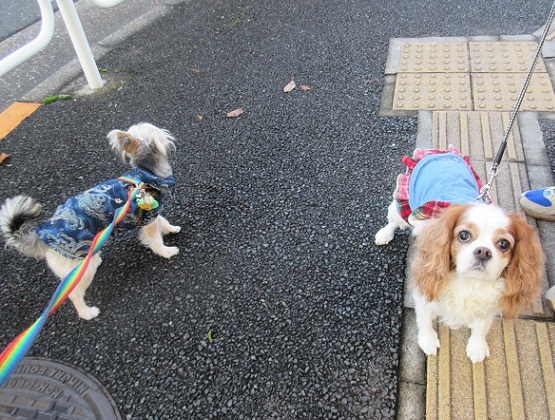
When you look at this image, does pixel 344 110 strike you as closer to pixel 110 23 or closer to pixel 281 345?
pixel 281 345

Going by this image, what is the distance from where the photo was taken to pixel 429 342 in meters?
2.11

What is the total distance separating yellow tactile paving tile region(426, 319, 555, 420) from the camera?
190 centimetres

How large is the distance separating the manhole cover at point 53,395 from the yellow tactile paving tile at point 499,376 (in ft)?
5.44

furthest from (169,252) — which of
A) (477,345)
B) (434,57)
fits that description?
(434,57)

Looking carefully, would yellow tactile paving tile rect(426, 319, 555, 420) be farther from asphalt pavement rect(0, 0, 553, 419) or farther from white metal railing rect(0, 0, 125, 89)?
white metal railing rect(0, 0, 125, 89)

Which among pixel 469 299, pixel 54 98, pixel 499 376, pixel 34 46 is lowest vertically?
pixel 499 376

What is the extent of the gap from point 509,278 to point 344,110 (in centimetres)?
259

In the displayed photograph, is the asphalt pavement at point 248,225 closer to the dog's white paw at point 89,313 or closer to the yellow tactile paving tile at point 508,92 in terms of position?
the dog's white paw at point 89,313

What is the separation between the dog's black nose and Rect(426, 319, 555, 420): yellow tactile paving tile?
768mm

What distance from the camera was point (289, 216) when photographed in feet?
9.77

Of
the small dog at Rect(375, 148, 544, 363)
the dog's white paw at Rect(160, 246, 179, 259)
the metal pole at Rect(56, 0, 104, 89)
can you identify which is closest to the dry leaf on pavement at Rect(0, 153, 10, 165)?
the metal pole at Rect(56, 0, 104, 89)

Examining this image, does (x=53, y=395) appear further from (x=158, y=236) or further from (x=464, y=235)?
(x=464, y=235)

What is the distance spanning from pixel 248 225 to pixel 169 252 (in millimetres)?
594

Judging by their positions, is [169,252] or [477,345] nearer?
[477,345]
